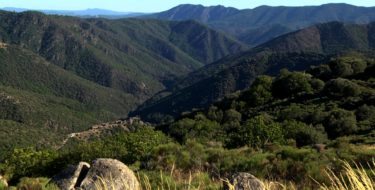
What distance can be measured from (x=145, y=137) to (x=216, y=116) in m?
36.8

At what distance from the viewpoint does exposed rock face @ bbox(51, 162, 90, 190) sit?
1288 centimetres

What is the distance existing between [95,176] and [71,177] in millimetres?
960

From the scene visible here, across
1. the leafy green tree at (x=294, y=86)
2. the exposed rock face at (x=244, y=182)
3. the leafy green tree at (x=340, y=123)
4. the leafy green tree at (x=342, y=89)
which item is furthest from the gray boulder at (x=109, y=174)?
the leafy green tree at (x=294, y=86)

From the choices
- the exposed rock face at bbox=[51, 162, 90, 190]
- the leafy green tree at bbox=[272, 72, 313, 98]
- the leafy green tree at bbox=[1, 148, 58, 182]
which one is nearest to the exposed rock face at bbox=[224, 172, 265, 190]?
the exposed rock face at bbox=[51, 162, 90, 190]

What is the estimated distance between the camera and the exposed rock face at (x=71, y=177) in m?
12.9

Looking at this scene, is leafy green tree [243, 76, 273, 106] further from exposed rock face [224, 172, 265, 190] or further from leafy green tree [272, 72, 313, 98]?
exposed rock face [224, 172, 265, 190]

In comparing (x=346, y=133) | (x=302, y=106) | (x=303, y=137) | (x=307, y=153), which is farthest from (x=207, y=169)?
(x=302, y=106)

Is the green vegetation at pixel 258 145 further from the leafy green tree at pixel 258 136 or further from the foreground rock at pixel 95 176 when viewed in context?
the foreground rock at pixel 95 176

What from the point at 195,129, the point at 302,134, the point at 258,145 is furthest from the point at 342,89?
the point at 258,145

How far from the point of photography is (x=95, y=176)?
12695mm

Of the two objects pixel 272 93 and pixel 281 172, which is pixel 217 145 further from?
pixel 272 93

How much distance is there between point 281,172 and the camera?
16.0 metres

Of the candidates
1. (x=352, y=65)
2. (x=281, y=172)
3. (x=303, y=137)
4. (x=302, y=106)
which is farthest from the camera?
(x=352, y=65)

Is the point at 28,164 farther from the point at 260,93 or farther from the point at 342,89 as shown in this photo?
the point at 260,93
